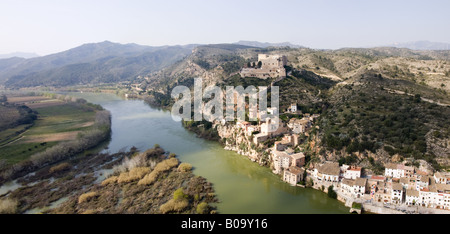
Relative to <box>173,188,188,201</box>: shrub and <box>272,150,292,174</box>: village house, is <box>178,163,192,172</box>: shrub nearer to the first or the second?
<box>173,188,188,201</box>: shrub

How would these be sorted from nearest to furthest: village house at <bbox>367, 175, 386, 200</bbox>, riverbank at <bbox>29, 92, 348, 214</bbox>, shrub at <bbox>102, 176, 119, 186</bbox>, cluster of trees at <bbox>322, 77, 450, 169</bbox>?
1. village house at <bbox>367, 175, 386, 200</bbox>
2. riverbank at <bbox>29, 92, 348, 214</bbox>
3. cluster of trees at <bbox>322, 77, 450, 169</bbox>
4. shrub at <bbox>102, 176, 119, 186</bbox>

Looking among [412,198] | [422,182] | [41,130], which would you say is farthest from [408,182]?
[41,130]

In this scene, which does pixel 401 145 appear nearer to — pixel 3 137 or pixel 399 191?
pixel 399 191

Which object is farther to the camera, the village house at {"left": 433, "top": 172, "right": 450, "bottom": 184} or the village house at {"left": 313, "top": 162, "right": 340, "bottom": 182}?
the village house at {"left": 313, "top": 162, "right": 340, "bottom": 182}

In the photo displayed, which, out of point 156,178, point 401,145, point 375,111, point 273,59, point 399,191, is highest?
point 273,59

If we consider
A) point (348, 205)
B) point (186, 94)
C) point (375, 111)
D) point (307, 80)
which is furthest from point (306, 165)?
point (186, 94)

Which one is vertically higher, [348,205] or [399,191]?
[399,191]

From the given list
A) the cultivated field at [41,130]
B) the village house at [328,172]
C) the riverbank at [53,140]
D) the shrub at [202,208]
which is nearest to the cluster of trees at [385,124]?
the village house at [328,172]

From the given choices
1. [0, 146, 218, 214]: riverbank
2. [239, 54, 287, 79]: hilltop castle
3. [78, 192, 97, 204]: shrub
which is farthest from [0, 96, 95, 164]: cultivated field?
[239, 54, 287, 79]: hilltop castle
